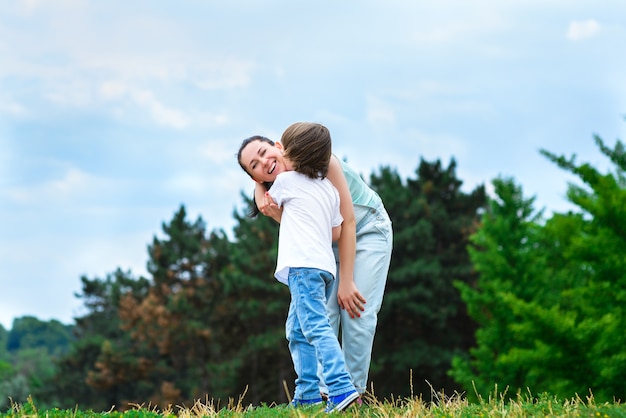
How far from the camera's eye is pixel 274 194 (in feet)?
15.8

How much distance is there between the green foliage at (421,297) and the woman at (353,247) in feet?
69.1

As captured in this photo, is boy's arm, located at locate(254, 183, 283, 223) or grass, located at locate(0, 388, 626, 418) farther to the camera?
boy's arm, located at locate(254, 183, 283, 223)

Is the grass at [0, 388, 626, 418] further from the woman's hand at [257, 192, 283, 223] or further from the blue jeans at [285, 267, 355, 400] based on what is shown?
the woman's hand at [257, 192, 283, 223]

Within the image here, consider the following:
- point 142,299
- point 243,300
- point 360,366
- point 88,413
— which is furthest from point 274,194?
point 142,299

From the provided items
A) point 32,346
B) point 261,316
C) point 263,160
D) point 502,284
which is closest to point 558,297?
point 502,284

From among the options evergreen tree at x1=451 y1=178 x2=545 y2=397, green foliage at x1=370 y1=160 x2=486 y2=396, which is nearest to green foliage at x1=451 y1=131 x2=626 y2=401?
evergreen tree at x1=451 y1=178 x2=545 y2=397

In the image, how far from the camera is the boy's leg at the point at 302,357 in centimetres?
481

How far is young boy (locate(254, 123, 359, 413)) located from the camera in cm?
450

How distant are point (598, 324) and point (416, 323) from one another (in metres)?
12.5

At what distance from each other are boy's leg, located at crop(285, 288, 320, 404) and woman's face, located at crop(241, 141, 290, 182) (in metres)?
0.81

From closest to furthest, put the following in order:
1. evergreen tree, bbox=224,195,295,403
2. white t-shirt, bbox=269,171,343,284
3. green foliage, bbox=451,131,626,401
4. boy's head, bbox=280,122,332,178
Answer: white t-shirt, bbox=269,171,343,284, boy's head, bbox=280,122,332,178, green foliage, bbox=451,131,626,401, evergreen tree, bbox=224,195,295,403

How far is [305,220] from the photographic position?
4699mm

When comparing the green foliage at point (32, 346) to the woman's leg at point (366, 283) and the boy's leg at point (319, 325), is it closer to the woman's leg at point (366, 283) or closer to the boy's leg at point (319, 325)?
the woman's leg at point (366, 283)

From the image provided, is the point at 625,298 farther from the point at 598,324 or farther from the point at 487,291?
the point at 487,291
